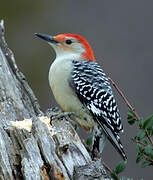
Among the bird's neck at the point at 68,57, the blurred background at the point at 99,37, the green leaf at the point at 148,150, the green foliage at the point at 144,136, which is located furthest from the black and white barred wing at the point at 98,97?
the blurred background at the point at 99,37

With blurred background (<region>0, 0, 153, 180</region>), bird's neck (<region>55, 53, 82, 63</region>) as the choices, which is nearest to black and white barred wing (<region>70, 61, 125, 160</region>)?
bird's neck (<region>55, 53, 82, 63</region>)

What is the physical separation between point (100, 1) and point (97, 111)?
4.57 m

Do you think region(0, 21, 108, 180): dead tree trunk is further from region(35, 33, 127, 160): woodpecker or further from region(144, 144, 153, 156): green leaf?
region(35, 33, 127, 160): woodpecker

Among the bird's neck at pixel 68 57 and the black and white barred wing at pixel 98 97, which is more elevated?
the bird's neck at pixel 68 57

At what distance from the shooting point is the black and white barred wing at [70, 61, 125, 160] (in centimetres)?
620

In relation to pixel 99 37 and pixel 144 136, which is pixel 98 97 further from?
pixel 99 37

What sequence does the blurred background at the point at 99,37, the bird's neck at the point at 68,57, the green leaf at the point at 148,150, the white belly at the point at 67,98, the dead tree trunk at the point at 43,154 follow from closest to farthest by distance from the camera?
the dead tree trunk at the point at 43,154, the green leaf at the point at 148,150, the white belly at the point at 67,98, the bird's neck at the point at 68,57, the blurred background at the point at 99,37

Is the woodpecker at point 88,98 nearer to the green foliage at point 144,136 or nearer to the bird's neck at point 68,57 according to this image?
the bird's neck at point 68,57

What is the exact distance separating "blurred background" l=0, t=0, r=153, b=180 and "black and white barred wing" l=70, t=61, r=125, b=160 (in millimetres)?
2404

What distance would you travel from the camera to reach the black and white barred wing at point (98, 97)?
620 cm

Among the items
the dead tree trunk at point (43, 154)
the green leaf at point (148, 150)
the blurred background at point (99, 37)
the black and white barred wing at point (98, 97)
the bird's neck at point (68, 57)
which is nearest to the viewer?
the dead tree trunk at point (43, 154)

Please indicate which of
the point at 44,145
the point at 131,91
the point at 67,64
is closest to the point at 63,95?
the point at 67,64

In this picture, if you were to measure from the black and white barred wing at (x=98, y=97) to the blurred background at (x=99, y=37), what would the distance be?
7.89 ft

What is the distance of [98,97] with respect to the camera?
639 centimetres
